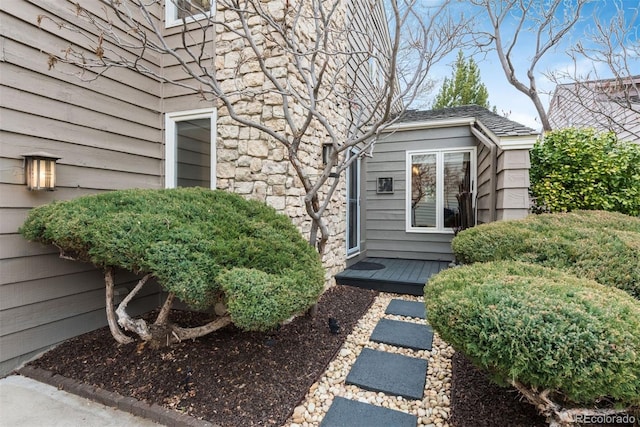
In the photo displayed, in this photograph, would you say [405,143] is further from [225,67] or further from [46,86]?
[46,86]

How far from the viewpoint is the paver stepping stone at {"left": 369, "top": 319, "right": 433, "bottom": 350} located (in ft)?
9.80

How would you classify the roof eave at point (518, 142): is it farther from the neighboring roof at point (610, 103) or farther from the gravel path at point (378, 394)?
the neighboring roof at point (610, 103)

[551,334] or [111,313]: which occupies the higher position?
[551,334]

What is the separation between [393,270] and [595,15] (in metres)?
7.65

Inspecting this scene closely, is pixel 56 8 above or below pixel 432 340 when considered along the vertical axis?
above

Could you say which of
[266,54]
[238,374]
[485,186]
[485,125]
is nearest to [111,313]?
[238,374]

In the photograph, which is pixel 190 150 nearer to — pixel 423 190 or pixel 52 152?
pixel 52 152

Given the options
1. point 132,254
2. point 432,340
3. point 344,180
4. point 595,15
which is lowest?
point 432,340

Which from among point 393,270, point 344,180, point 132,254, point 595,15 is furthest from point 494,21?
point 132,254

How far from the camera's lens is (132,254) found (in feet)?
6.81

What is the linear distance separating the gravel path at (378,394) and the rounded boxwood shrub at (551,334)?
74 cm

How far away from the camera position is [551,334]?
139 cm

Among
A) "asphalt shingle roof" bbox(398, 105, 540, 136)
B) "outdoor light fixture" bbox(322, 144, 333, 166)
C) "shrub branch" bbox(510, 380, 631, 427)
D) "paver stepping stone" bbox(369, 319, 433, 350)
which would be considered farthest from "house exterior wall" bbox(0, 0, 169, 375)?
"asphalt shingle roof" bbox(398, 105, 540, 136)

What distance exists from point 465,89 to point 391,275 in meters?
14.4
